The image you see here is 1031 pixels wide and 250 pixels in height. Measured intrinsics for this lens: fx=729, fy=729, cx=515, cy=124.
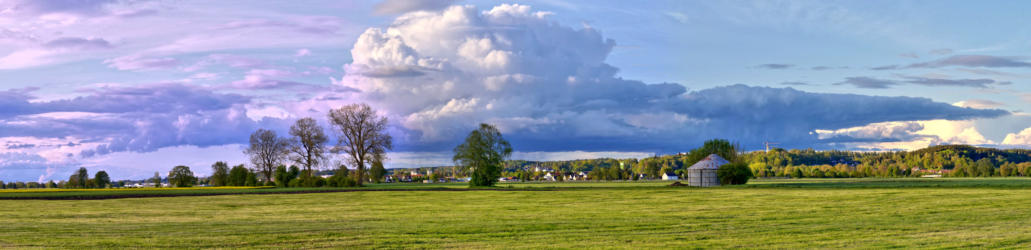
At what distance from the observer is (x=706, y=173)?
Result: 3438 inches

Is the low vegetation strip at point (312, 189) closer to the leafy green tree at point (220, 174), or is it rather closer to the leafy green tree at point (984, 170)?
the leafy green tree at point (220, 174)

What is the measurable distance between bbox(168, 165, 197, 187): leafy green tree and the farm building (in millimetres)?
71039

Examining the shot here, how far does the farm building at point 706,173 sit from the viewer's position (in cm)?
8700

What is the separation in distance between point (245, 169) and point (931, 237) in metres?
96.0

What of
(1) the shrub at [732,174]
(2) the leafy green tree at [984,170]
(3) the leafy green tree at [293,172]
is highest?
(3) the leafy green tree at [293,172]

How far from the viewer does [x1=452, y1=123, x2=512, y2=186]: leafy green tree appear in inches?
3688

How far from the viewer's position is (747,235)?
2078 cm

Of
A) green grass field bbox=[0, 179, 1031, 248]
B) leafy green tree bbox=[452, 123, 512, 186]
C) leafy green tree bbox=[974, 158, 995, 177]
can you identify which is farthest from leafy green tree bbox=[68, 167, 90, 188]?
leafy green tree bbox=[974, 158, 995, 177]

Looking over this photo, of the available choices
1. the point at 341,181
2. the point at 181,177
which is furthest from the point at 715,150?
the point at 181,177

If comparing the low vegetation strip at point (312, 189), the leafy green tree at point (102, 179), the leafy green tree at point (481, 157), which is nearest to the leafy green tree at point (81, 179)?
the leafy green tree at point (102, 179)

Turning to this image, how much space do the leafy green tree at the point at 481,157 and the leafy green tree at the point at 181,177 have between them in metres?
40.7

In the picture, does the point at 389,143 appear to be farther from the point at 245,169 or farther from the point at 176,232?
the point at 176,232

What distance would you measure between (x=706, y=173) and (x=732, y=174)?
3.00 m

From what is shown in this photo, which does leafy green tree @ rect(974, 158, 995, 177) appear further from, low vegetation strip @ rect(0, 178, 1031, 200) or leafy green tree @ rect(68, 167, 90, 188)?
leafy green tree @ rect(68, 167, 90, 188)
